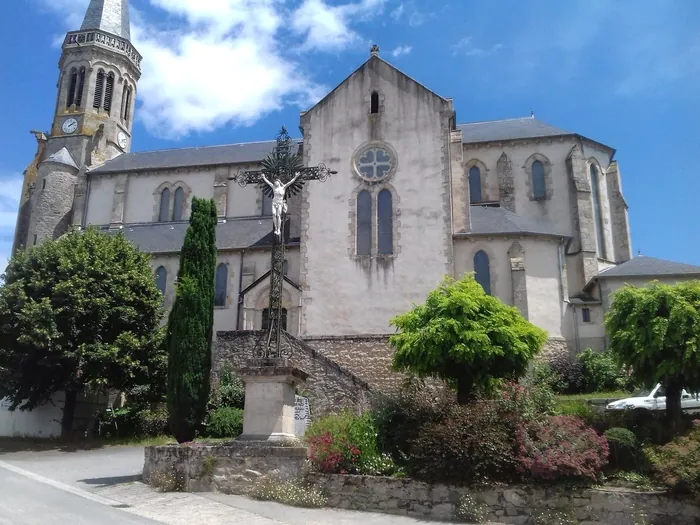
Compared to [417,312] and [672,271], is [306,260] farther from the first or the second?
[672,271]

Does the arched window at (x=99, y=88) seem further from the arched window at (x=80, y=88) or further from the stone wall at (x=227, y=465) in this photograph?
the stone wall at (x=227, y=465)

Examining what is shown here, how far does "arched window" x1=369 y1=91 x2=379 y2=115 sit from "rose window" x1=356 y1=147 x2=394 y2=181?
1827 millimetres

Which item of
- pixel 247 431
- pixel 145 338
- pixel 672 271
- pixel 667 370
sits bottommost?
pixel 247 431

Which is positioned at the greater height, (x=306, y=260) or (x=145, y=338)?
(x=306, y=260)

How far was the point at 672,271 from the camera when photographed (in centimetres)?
2823

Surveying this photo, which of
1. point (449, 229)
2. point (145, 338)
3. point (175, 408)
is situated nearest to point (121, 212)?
point (145, 338)

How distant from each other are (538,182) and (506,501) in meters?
26.7

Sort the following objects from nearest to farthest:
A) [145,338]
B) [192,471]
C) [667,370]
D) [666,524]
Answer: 1. [666,524]
2. [192,471]
3. [667,370]
4. [145,338]

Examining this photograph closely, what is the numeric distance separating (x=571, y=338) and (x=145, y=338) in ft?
59.1

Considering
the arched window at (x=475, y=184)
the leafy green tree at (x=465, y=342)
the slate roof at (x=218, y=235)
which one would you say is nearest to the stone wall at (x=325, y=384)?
the leafy green tree at (x=465, y=342)

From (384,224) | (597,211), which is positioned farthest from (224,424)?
(597,211)

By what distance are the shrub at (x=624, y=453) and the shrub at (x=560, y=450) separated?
1.12ft

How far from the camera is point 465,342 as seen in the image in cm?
Result: 1477

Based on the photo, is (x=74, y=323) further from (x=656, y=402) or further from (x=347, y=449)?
(x=656, y=402)
